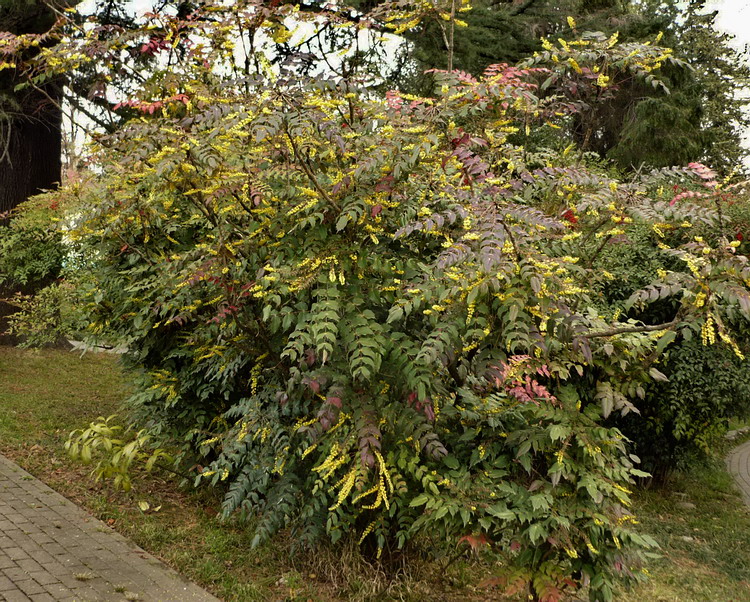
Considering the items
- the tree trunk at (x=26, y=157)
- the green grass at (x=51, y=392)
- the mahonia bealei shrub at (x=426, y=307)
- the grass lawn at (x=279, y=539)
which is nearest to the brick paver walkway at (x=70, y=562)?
the grass lawn at (x=279, y=539)

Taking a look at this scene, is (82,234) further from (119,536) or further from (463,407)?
(463,407)

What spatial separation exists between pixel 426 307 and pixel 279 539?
2.38 meters

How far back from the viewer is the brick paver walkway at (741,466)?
9.76m

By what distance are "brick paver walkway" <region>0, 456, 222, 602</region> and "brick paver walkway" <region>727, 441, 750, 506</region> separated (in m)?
7.59

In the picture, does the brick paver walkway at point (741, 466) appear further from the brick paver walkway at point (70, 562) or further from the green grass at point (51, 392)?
the green grass at point (51, 392)

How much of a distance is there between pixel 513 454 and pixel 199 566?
7.55 feet

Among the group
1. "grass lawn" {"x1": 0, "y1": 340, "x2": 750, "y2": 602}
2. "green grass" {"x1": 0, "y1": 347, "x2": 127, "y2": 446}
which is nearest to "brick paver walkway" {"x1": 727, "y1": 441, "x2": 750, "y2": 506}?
"grass lawn" {"x1": 0, "y1": 340, "x2": 750, "y2": 602}

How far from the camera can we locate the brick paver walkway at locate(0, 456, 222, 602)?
4.28 m

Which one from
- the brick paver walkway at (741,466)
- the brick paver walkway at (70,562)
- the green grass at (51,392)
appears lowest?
the brick paver walkway at (741,466)

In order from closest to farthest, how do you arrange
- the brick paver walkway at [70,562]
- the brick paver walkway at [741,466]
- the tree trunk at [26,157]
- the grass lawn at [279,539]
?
the brick paver walkway at [70,562] < the grass lawn at [279,539] < the brick paver walkway at [741,466] < the tree trunk at [26,157]

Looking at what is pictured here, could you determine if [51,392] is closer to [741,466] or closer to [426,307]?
[426,307]

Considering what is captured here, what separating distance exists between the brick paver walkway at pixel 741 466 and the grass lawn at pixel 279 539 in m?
0.25

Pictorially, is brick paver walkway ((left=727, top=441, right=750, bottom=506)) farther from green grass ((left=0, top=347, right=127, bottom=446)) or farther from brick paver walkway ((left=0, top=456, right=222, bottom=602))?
green grass ((left=0, top=347, right=127, bottom=446))

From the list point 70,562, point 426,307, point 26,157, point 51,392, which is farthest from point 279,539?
point 26,157
